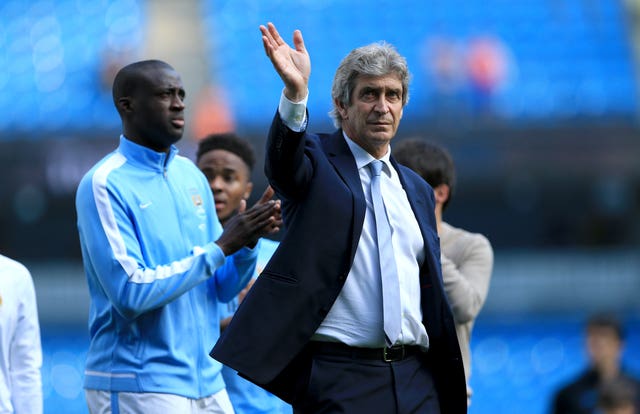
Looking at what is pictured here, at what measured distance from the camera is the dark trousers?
3338 millimetres

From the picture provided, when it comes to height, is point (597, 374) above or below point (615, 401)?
below

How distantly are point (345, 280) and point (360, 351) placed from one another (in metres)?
0.23

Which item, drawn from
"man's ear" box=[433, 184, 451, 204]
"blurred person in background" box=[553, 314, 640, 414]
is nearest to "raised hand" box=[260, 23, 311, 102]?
"man's ear" box=[433, 184, 451, 204]

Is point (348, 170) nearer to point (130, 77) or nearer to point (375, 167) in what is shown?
point (375, 167)

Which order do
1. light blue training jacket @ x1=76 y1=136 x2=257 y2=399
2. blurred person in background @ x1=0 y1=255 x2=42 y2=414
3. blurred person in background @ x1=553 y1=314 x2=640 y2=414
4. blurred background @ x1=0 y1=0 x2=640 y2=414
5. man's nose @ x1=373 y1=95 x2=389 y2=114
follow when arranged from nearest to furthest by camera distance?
man's nose @ x1=373 y1=95 x2=389 y2=114 < light blue training jacket @ x1=76 y1=136 x2=257 y2=399 < blurred person in background @ x1=0 y1=255 x2=42 y2=414 < blurred person in background @ x1=553 y1=314 x2=640 y2=414 < blurred background @ x1=0 y1=0 x2=640 y2=414

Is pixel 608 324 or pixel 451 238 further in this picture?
pixel 608 324

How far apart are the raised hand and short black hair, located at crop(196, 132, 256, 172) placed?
1.77m

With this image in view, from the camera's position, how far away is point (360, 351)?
341 centimetres

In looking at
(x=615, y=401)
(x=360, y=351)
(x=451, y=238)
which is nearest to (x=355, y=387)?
(x=360, y=351)

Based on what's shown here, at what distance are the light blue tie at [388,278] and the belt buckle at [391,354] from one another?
0.11 ft

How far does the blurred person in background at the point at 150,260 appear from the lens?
3732 millimetres

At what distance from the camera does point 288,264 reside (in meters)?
3.36

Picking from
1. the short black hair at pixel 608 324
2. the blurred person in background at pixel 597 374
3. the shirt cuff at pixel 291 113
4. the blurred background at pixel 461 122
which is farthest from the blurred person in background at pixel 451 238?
the blurred background at pixel 461 122

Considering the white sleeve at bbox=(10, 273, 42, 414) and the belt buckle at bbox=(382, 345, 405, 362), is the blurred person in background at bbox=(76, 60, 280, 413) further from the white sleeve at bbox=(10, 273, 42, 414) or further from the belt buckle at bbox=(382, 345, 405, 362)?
the belt buckle at bbox=(382, 345, 405, 362)
